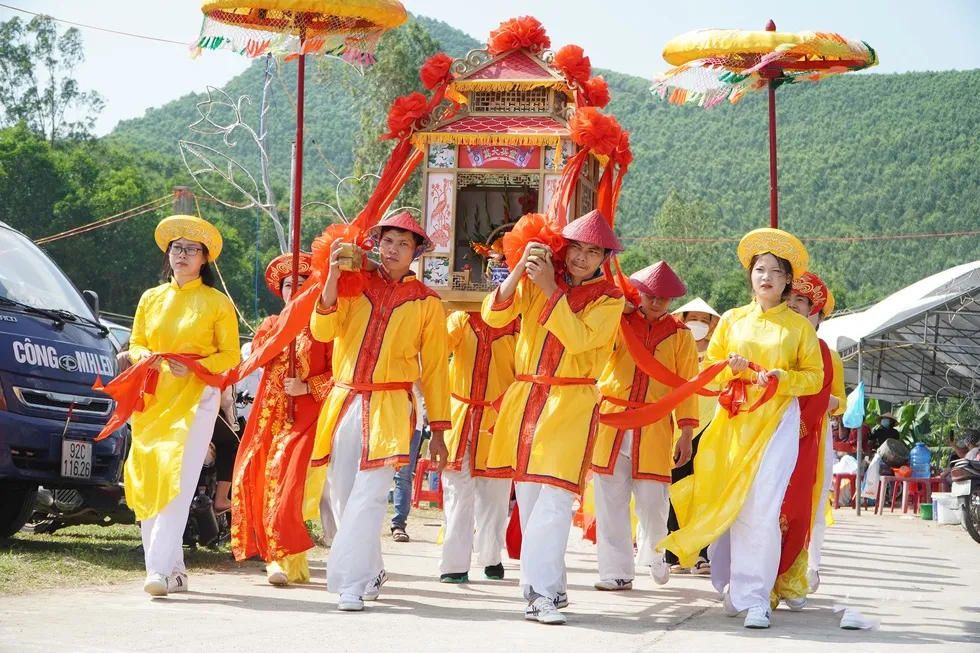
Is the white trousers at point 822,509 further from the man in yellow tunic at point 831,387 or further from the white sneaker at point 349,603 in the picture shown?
the white sneaker at point 349,603

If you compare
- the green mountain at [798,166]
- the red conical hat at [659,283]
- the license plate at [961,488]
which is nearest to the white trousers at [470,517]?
the red conical hat at [659,283]

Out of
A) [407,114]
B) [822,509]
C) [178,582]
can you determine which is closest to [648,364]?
[822,509]

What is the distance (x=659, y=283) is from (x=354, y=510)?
2.64 metres

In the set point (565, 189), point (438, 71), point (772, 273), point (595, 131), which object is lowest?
point (772, 273)

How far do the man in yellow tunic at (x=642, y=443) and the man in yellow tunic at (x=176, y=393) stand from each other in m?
2.31

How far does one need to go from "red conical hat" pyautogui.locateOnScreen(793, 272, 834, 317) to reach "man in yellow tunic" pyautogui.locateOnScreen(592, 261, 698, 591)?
763 mm

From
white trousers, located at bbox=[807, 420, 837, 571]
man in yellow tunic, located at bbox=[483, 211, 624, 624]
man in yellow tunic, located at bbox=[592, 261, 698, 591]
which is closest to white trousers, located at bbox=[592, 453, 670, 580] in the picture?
man in yellow tunic, located at bbox=[592, 261, 698, 591]

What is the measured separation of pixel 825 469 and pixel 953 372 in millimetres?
15714

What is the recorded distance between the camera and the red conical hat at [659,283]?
7.72m

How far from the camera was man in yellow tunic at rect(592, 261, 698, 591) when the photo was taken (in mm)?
7422

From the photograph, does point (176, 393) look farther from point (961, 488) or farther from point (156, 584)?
point (961, 488)

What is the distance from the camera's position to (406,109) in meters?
7.79

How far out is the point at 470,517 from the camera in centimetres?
762

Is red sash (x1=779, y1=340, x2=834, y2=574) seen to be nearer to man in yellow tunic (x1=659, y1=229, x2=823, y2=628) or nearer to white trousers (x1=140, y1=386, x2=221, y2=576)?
man in yellow tunic (x1=659, y1=229, x2=823, y2=628)
